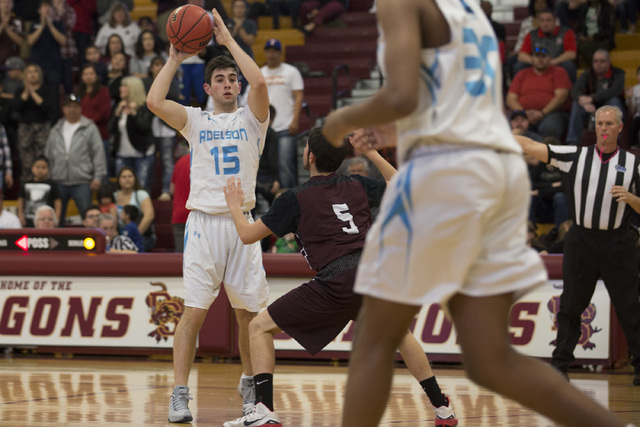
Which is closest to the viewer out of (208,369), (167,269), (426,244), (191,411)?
(426,244)

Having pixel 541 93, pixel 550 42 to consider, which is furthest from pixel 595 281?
pixel 550 42

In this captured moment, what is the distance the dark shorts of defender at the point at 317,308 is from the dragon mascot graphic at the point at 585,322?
399cm

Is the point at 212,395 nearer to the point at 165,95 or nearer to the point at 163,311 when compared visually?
the point at 165,95

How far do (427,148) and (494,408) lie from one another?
12.3 feet

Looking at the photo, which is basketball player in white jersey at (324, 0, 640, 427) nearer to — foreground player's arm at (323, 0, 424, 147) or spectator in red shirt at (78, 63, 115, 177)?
foreground player's arm at (323, 0, 424, 147)

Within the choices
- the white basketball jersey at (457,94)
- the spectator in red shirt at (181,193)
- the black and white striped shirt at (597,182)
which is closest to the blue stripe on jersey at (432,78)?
the white basketball jersey at (457,94)

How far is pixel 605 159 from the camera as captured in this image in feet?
26.6

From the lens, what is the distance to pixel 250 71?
590 cm

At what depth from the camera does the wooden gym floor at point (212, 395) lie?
5.87 meters

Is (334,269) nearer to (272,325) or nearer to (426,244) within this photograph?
(272,325)

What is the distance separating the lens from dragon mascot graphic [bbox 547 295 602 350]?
8.75 meters

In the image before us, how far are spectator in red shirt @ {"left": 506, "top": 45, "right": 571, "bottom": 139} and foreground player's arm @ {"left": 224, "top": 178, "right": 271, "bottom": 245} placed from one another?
24.8 feet

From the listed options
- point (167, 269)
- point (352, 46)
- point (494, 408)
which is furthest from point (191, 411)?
point (352, 46)

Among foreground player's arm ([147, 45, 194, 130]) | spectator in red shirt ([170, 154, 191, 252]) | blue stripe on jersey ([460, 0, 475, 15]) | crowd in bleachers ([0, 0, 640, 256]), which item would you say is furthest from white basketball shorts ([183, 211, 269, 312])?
crowd in bleachers ([0, 0, 640, 256])
